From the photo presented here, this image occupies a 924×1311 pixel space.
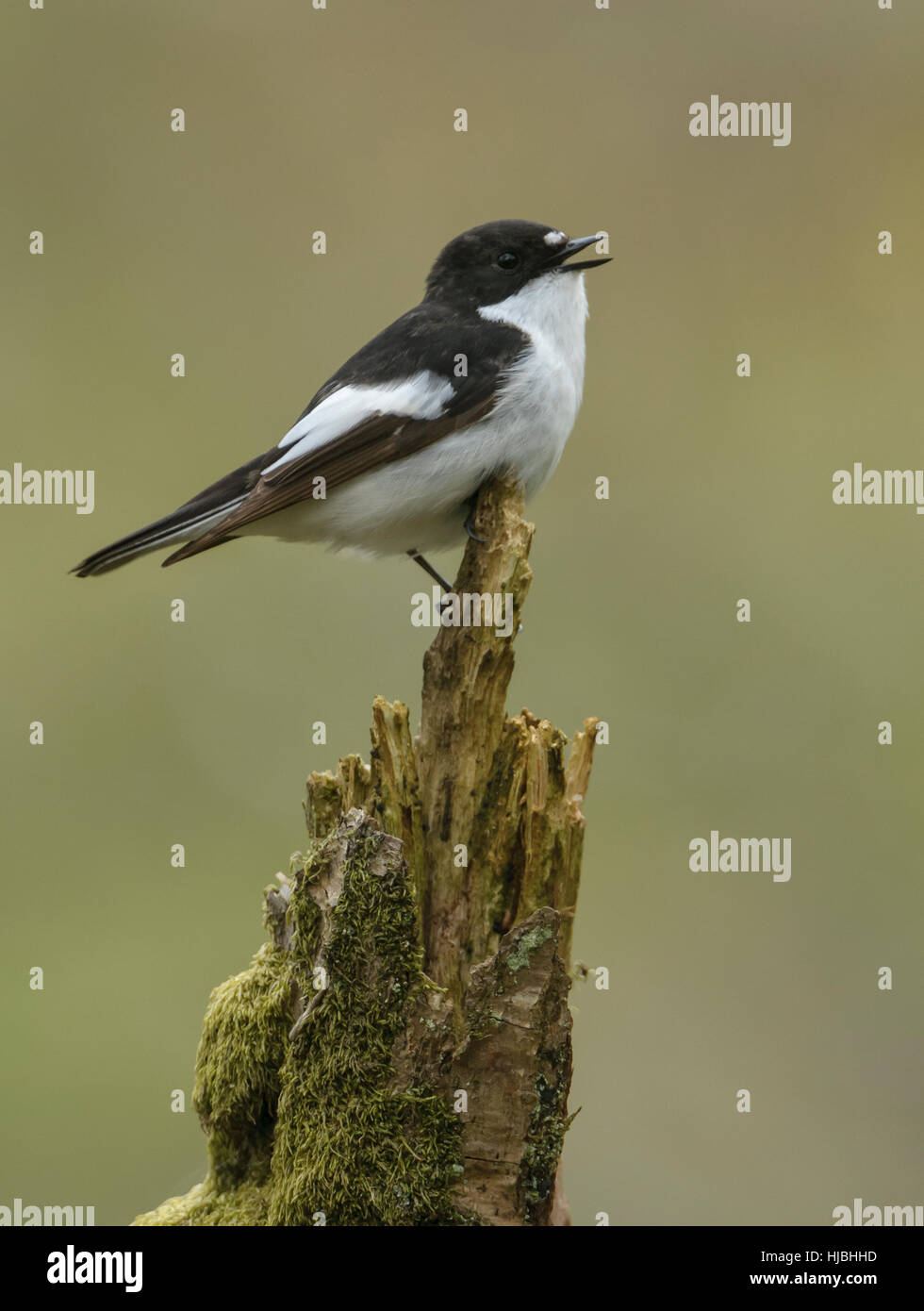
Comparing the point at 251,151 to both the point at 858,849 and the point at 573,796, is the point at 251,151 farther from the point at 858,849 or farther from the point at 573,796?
the point at 573,796

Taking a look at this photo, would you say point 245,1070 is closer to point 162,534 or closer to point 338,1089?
point 338,1089

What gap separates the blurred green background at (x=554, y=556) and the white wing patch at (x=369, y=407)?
12.6 ft

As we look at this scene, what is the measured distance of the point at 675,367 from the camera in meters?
11.6

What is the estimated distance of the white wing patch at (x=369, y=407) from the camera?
18.4 feet

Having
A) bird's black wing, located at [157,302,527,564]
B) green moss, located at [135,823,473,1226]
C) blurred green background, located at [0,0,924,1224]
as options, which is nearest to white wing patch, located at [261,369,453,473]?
bird's black wing, located at [157,302,527,564]

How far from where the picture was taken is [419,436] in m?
5.55

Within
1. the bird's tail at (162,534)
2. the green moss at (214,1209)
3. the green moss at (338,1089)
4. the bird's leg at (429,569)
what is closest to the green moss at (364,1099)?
the green moss at (338,1089)

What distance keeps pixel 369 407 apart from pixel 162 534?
92 cm

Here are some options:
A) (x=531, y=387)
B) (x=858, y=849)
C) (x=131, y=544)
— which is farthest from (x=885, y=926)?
(x=131, y=544)

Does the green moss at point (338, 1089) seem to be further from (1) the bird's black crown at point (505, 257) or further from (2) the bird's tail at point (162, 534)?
(1) the bird's black crown at point (505, 257)

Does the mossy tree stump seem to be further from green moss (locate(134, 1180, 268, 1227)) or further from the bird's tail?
the bird's tail

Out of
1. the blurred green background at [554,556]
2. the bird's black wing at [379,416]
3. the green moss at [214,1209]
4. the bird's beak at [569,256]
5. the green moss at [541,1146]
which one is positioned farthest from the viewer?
the blurred green background at [554,556]

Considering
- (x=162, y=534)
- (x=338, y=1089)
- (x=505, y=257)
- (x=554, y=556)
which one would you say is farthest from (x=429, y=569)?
(x=554, y=556)
